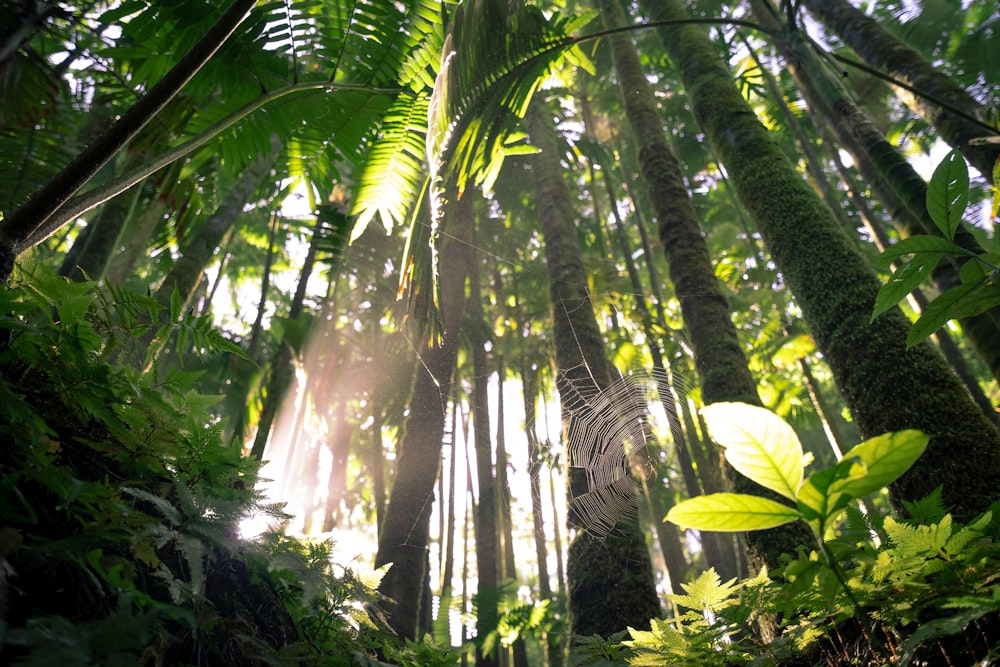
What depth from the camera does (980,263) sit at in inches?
44.2

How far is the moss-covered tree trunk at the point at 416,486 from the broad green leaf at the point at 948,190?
234 centimetres

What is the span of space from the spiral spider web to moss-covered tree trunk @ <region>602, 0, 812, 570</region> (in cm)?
71

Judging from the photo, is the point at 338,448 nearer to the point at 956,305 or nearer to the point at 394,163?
the point at 394,163

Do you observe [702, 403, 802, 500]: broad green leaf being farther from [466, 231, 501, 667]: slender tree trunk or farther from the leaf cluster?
[466, 231, 501, 667]: slender tree trunk

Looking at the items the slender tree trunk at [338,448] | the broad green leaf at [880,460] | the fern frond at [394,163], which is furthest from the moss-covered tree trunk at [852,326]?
the slender tree trunk at [338,448]

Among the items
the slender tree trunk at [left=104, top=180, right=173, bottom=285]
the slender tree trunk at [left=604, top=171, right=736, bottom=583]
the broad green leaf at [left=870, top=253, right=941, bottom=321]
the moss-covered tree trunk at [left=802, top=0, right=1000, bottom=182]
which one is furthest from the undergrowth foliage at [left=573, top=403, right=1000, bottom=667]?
the slender tree trunk at [left=104, top=180, right=173, bottom=285]

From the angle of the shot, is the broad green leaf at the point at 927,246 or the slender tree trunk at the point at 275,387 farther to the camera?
the slender tree trunk at the point at 275,387

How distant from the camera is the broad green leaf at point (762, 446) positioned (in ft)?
2.45

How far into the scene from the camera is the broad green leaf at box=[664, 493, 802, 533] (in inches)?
30.4

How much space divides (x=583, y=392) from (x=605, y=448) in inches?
18.1

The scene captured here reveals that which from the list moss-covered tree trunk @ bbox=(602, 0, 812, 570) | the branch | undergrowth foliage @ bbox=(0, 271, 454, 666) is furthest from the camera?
moss-covered tree trunk @ bbox=(602, 0, 812, 570)

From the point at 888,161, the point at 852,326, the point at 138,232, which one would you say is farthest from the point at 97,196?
the point at 888,161

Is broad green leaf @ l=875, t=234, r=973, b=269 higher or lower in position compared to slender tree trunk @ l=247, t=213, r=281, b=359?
lower

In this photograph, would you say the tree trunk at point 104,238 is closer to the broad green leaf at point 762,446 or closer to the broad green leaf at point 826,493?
the broad green leaf at point 762,446
